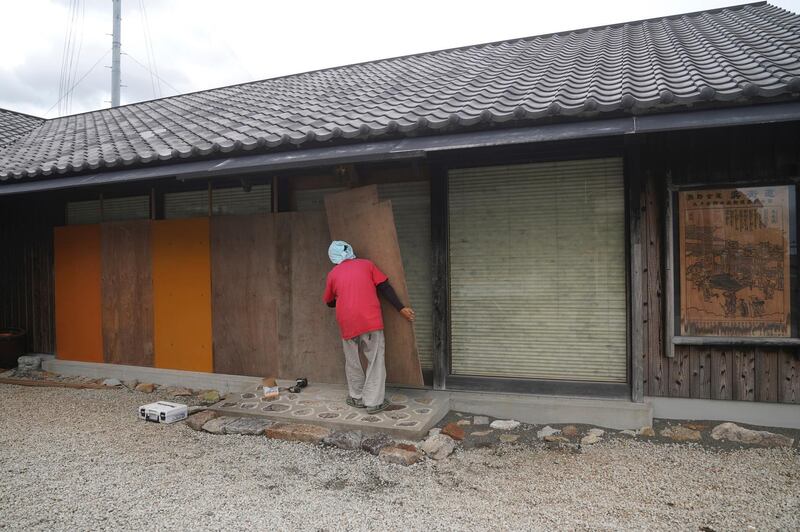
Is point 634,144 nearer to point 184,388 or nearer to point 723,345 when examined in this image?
point 723,345

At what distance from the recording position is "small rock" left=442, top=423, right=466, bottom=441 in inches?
212

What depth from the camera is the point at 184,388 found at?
7684 millimetres

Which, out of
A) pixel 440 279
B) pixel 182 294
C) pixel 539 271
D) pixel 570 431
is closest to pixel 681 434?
pixel 570 431

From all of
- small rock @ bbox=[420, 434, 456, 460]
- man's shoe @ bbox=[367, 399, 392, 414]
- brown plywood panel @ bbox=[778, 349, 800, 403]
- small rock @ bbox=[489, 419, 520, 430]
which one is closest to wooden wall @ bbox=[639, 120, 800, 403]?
brown plywood panel @ bbox=[778, 349, 800, 403]

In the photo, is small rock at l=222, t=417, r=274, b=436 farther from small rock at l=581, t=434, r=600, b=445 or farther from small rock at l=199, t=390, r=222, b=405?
small rock at l=581, t=434, r=600, b=445

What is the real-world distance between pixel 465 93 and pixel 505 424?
413cm

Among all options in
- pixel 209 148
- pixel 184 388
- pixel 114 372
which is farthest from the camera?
pixel 114 372

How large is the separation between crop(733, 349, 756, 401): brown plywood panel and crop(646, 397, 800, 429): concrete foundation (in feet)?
0.27

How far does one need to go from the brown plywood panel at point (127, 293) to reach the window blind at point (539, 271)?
492cm

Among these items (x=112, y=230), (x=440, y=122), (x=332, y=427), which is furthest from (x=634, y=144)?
(x=112, y=230)

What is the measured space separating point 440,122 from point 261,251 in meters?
3.34

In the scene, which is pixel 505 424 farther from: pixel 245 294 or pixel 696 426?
pixel 245 294

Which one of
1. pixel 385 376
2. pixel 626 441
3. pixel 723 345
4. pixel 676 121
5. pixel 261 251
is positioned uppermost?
pixel 676 121

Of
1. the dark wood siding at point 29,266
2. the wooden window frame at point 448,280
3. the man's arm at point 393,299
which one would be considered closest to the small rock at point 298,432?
the man's arm at point 393,299
